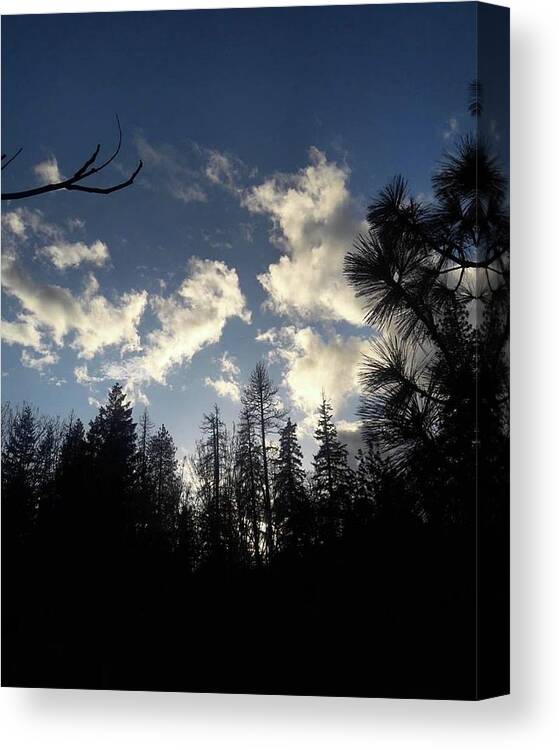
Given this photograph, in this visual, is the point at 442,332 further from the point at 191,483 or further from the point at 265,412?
the point at 191,483

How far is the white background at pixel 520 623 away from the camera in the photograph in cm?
412

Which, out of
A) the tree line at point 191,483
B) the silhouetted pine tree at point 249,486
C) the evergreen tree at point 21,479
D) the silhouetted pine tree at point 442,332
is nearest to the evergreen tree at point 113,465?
the tree line at point 191,483

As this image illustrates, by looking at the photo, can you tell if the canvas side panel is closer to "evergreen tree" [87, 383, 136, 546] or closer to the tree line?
the tree line

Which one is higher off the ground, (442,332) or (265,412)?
(442,332)

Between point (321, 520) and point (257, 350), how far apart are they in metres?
0.62

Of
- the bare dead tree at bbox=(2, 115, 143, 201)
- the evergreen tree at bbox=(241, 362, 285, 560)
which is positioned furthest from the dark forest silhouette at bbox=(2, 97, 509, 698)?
the bare dead tree at bbox=(2, 115, 143, 201)

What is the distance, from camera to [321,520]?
413cm

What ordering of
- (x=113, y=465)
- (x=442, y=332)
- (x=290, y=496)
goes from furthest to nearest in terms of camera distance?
(x=113, y=465) → (x=290, y=496) → (x=442, y=332)

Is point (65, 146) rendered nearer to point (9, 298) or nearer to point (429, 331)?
point (9, 298)

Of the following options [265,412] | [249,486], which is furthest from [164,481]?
[265,412]

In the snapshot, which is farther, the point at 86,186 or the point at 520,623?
the point at 86,186

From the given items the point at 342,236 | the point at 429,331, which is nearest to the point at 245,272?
the point at 342,236

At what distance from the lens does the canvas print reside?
4043 millimetres

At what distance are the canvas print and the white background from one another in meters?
0.09
